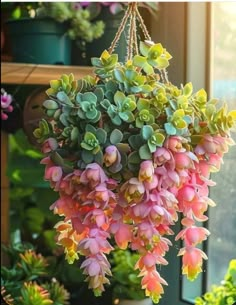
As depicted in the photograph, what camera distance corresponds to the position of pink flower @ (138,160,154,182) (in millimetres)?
743

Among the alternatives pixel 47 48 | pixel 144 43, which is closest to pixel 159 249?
pixel 144 43

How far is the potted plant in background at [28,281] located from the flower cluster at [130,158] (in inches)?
17.5

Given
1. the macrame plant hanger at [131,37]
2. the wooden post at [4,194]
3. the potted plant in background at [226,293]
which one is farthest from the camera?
the wooden post at [4,194]

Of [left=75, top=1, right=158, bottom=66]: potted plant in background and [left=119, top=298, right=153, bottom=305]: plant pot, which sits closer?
[left=119, top=298, right=153, bottom=305]: plant pot

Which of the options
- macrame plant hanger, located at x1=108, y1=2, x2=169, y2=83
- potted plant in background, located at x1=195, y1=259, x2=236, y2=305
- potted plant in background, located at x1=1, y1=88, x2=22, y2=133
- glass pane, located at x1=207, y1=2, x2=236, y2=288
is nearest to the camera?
macrame plant hanger, located at x1=108, y1=2, x2=169, y2=83

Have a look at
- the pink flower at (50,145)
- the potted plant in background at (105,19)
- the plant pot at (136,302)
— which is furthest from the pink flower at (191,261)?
the potted plant in background at (105,19)

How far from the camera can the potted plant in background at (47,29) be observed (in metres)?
1.54

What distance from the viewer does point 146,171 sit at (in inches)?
29.2

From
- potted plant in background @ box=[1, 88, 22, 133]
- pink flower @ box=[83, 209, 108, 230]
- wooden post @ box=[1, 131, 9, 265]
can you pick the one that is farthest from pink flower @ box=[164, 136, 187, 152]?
wooden post @ box=[1, 131, 9, 265]

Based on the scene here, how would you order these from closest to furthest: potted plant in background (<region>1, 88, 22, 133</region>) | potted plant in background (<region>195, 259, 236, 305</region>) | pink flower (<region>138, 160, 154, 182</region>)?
pink flower (<region>138, 160, 154, 182</region>)
potted plant in background (<region>195, 259, 236, 305</region>)
potted plant in background (<region>1, 88, 22, 133</region>)

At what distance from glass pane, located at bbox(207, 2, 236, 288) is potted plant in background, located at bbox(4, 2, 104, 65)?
1.07ft

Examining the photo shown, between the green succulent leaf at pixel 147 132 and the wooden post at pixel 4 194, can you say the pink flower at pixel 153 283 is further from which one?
the wooden post at pixel 4 194

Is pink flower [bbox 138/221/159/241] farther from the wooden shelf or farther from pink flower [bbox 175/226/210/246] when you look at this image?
the wooden shelf

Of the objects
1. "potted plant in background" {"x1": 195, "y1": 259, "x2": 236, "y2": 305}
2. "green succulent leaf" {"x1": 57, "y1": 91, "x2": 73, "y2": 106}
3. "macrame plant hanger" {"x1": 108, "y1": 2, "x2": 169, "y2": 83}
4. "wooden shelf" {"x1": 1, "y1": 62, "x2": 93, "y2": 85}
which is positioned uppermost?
"macrame plant hanger" {"x1": 108, "y1": 2, "x2": 169, "y2": 83}
